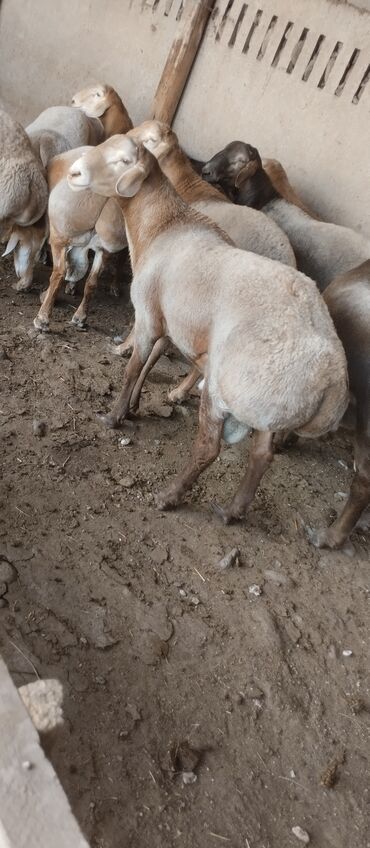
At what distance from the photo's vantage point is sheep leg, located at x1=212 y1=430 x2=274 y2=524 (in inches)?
144

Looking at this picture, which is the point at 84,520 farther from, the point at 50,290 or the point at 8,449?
the point at 50,290

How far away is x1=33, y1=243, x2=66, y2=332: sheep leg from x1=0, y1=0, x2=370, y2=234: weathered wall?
2.46m

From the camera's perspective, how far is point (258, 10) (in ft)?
19.8

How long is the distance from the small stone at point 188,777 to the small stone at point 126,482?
1.69 metres

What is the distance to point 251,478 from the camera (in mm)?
3818

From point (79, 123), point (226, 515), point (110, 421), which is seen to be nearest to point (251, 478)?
point (226, 515)

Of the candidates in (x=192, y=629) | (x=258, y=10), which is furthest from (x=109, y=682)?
(x=258, y=10)

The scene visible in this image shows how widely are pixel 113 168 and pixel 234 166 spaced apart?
70.1 inches

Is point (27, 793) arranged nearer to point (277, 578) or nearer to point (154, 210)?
point (277, 578)

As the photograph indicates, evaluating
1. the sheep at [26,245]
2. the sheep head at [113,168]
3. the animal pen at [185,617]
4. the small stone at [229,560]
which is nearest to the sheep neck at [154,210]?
the sheep head at [113,168]

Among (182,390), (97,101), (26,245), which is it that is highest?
(97,101)

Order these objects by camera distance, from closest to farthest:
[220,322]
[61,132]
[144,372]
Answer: [220,322] < [144,372] < [61,132]

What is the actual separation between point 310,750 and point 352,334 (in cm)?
222

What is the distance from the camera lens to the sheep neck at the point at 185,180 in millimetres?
5078
